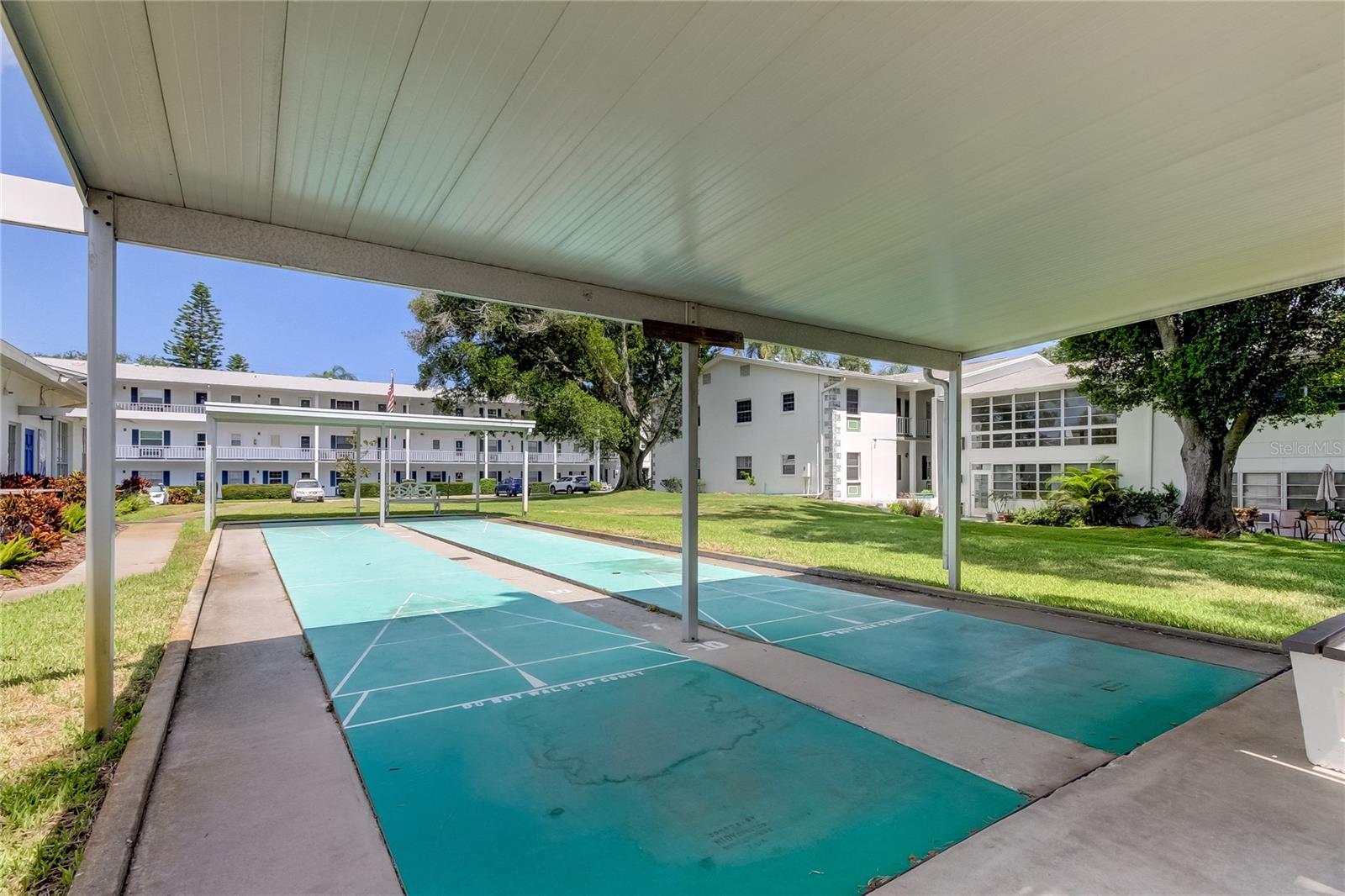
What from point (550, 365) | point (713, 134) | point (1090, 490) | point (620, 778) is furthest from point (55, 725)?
point (550, 365)

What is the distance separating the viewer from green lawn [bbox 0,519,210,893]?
113 inches

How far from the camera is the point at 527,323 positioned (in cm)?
3059

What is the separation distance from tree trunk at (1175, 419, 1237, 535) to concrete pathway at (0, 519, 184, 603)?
2281 cm

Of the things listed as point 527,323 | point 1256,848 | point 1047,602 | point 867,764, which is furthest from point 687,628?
point 527,323

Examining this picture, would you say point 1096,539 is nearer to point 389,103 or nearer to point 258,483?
point 389,103

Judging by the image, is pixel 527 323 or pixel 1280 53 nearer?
pixel 1280 53

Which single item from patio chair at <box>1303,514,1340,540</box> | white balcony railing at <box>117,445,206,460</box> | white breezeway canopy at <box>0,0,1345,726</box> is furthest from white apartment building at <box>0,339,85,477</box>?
patio chair at <box>1303,514,1340,540</box>

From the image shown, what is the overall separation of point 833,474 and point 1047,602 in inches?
738

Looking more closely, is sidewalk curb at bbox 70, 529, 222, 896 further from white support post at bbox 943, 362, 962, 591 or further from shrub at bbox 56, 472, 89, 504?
shrub at bbox 56, 472, 89, 504

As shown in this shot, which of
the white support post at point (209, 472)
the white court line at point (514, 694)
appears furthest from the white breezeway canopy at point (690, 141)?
the white support post at point (209, 472)

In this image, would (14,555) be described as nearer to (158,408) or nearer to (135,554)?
(135,554)

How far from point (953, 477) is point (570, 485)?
36.8 meters

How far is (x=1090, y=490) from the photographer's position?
19.8m

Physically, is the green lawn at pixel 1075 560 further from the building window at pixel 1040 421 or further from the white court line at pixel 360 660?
the white court line at pixel 360 660
